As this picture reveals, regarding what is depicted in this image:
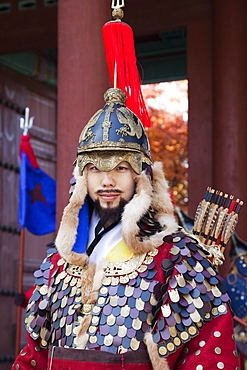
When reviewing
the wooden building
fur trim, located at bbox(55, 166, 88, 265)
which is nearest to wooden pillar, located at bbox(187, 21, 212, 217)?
the wooden building

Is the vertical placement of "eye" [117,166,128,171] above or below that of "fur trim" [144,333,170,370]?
above

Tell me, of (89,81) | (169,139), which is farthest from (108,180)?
(169,139)

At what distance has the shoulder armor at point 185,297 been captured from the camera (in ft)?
9.01

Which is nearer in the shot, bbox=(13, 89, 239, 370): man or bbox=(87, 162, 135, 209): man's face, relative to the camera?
bbox=(13, 89, 239, 370): man

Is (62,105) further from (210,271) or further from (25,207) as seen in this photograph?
(210,271)

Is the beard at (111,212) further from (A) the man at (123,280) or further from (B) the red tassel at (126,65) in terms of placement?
(B) the red tassel at (126,65)

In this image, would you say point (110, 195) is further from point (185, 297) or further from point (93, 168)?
point (185, 297)

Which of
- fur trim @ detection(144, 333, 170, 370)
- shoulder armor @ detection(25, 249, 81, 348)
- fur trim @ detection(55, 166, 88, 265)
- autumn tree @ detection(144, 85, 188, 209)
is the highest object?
autumn tree @ detection(144, 85, 188, 209)

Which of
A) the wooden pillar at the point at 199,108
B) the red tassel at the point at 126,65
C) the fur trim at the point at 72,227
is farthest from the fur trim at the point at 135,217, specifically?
the wooden pillar at the point at 199,108

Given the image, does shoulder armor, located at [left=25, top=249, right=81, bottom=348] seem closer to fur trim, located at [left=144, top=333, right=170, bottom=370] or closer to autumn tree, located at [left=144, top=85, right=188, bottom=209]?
fur trim, located at [left=144, top=333, right=170, bottom=370]

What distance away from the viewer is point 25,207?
646 centimetres

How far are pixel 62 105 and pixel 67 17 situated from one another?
637 millimetres

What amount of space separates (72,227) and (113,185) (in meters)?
0.28

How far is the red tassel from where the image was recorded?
3.47 m
